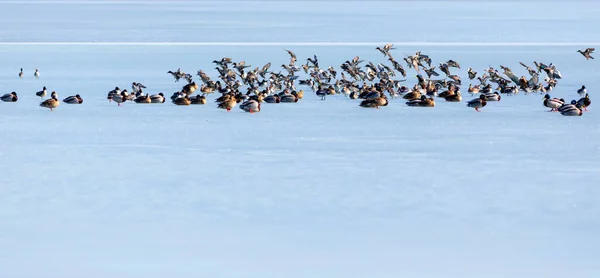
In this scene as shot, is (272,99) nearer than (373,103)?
No

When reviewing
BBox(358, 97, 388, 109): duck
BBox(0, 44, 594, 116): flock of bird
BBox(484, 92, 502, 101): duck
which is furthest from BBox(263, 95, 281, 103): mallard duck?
BBox(484, 92, 502, 101): duck

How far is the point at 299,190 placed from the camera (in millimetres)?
14516

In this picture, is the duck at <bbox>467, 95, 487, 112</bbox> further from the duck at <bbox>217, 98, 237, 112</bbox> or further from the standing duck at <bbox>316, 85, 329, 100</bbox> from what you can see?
the duck at <bbox>217, 98, 237, 112</bbox>

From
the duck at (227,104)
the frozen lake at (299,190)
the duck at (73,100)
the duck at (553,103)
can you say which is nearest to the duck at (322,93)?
the frozen lake at (299,190)

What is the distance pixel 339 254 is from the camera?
11125 millimetres

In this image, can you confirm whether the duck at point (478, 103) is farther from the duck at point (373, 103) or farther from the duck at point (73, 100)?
the duck at point (73, 100)

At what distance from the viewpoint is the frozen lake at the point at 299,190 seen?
10.9 m

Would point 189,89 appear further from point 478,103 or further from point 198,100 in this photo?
point 478,103

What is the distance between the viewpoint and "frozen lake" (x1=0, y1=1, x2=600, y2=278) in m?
10.9

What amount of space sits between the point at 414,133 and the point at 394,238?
870 cm

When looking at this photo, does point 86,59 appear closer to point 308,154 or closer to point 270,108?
point 270,108

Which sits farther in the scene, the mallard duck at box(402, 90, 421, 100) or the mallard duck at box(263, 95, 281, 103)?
the mallard duck at box(402, 90, 421, 100)

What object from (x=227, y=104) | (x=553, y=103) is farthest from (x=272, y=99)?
(x=553, y=103)

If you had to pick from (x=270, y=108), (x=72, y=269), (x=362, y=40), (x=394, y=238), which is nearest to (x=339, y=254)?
(x=394, y=238)
